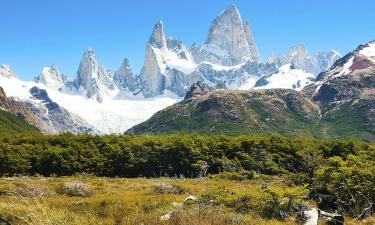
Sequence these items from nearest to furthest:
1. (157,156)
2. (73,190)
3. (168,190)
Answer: (73,190) → (168,190) → (157,156)

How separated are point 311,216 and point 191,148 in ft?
300

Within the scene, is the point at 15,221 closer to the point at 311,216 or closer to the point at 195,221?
the point at 195,221

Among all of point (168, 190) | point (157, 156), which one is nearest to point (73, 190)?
point (168, 190)

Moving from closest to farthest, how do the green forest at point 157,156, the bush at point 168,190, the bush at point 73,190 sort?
the bush at point 73,190 < the bush at point 168,190 < the green forest at point 157,156

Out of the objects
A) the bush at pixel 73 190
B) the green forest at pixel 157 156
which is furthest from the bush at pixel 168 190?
the green forest at pixel 157 156

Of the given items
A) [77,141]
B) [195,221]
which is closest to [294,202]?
[195,221]

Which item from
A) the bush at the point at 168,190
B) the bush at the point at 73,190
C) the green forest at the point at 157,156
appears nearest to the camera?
the bush at the point at 73,190

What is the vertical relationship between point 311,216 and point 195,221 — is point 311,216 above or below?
below

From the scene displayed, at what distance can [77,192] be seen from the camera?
39156 mm

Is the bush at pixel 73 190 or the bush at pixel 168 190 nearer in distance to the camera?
the bush at pixel 73 190

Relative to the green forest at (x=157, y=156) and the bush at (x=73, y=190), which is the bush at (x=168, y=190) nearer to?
the bush at (x=73, y=190)

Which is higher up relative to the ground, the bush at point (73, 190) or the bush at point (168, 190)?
the bush at point (73, 190)

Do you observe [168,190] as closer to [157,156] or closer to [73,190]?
[73,190]

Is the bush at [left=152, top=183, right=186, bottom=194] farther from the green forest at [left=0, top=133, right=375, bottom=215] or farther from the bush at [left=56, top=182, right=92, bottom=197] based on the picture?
the green forest at [left=0, top=133, right=375, bottom=215]
